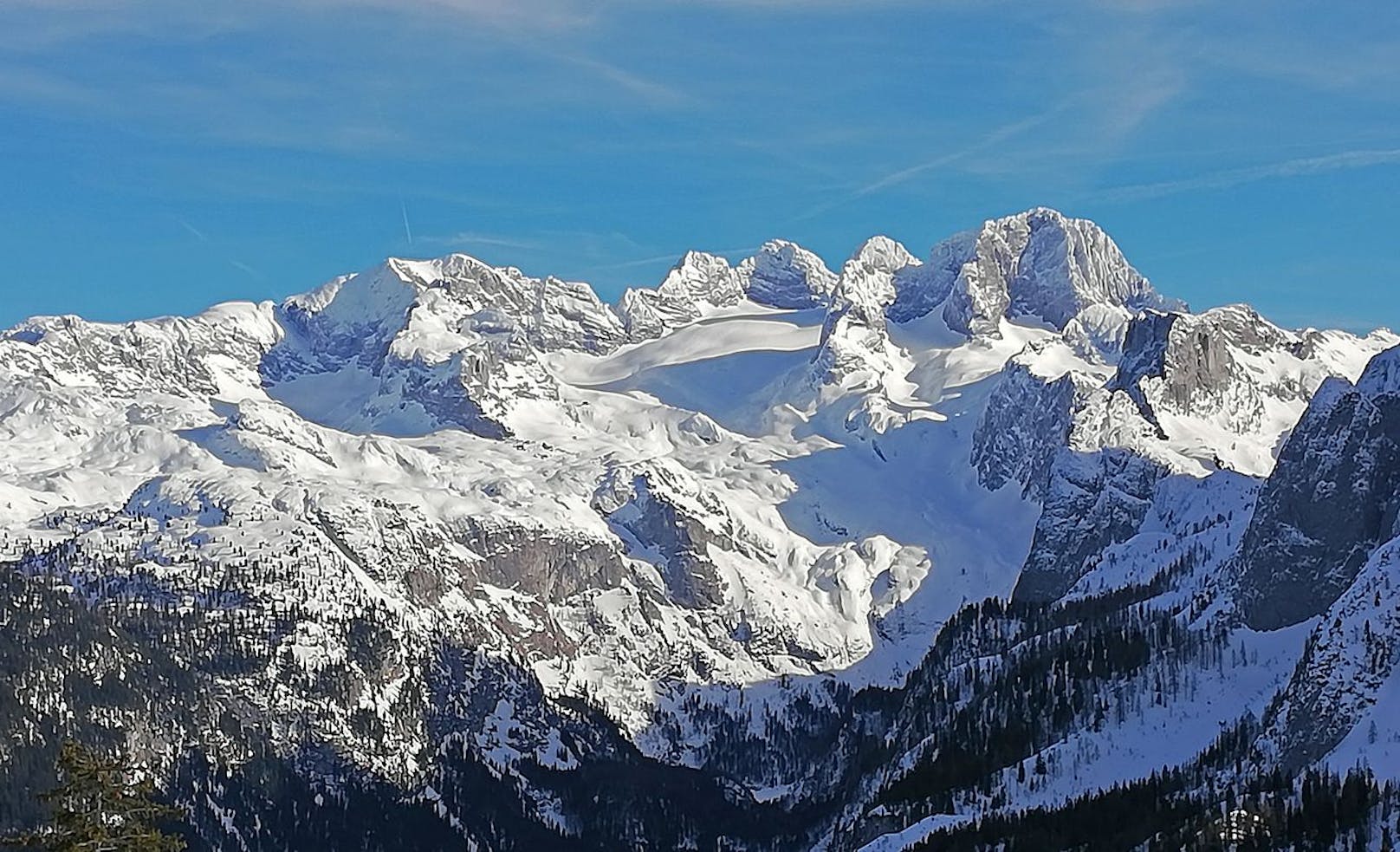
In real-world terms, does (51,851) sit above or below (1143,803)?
below

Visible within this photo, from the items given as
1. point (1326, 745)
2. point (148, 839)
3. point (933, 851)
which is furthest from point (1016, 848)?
point (148, 839)

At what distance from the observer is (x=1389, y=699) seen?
198125 mm

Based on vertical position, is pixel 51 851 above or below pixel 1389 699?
below

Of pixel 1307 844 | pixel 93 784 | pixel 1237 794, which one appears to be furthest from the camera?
pixel 1237 794

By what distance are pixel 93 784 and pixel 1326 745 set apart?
160m

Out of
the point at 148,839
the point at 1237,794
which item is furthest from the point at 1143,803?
the point at 148,839

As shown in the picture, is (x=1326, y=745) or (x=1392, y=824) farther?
A: (x=1326, y=745)

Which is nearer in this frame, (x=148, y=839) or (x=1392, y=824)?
(x=148, y=839)

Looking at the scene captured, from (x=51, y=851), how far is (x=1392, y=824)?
12501cm

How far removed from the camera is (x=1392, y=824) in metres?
161

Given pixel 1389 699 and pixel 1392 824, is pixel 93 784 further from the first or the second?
pixel 1389 699

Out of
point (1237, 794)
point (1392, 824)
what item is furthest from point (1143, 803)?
point (1392, 824)

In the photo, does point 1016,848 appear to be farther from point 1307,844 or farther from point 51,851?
point 51,851

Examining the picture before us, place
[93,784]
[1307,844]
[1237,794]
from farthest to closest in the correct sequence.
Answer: [1237,794]
[1307,844]
[93,784]
